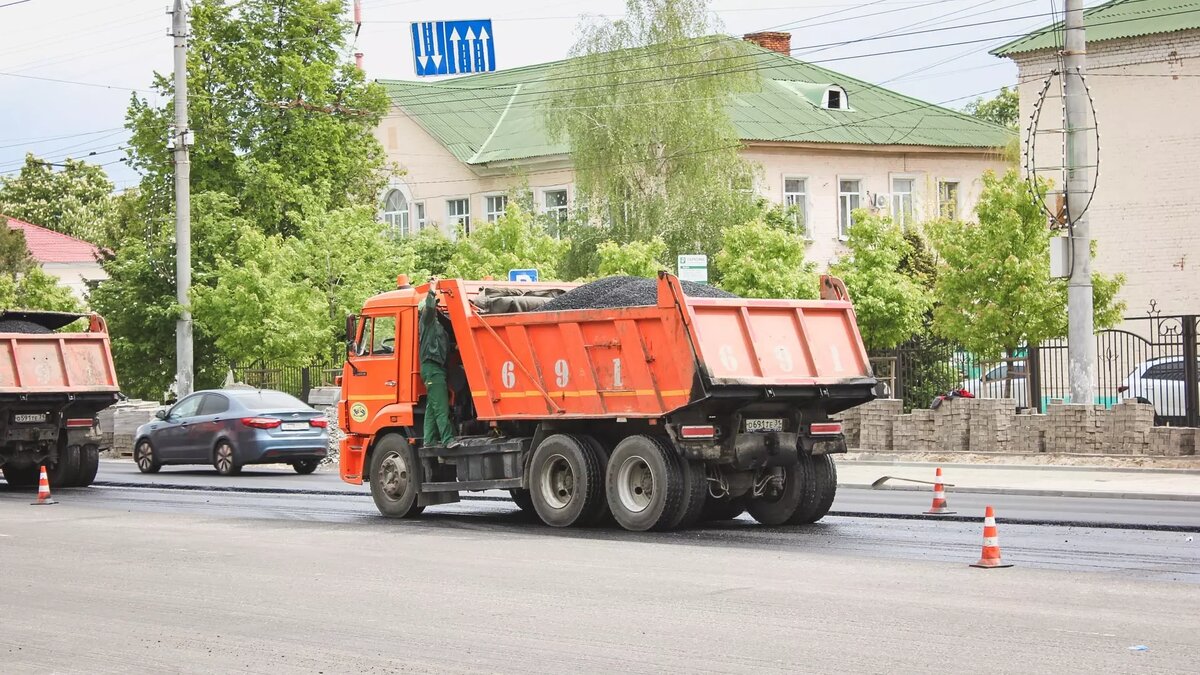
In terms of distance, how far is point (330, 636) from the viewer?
1000 cm

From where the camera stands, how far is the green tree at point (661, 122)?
1991 inches

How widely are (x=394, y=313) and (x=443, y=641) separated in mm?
9485

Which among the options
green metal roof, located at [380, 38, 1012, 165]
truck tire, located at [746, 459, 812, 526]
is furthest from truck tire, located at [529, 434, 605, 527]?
green metal roof, located at [380, 38, 1012, 165]

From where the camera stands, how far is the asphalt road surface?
29.9ft

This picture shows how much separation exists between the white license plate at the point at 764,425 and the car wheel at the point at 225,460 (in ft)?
47.9

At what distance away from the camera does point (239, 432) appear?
28188 mm

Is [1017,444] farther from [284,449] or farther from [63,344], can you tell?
[63,344]

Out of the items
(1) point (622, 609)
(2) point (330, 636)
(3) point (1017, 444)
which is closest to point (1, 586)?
(2) point (330, 636)

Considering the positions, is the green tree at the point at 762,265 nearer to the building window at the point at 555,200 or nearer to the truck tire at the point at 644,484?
the truck tire at the point at 644,484

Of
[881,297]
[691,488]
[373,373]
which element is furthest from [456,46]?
[691,488]

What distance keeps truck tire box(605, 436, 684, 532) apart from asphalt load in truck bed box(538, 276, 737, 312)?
1383mm

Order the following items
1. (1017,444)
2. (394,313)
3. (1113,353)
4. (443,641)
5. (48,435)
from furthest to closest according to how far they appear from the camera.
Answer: (1113,353) < (1017,444) < (48,435) < (394,313) < (443,641)

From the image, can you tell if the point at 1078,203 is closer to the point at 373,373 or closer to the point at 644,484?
the point at 373,373

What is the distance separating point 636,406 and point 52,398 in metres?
11.7
